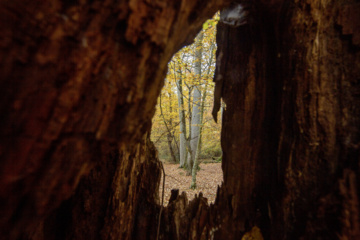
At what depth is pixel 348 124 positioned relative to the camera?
144 centimetres

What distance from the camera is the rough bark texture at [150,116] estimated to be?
0.76m

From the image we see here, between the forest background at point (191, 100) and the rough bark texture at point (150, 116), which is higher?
the forest background at point (191, 100)

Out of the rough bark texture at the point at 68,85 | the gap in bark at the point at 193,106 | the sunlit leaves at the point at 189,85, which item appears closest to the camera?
the rough bark texture at the point at 68,85

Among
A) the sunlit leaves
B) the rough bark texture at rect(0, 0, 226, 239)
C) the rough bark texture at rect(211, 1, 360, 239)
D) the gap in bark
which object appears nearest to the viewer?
the rough bark texture at rect(0, 0, 226, 239)

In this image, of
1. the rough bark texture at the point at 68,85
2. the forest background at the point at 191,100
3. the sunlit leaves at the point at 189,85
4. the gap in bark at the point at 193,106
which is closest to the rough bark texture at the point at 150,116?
the rough bark texture at the point at 68,85

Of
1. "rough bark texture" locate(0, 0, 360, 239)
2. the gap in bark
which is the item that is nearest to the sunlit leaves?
the gap in bark

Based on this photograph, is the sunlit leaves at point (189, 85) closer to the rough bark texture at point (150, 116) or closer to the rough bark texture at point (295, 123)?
the rough bark texture at point (150, 116)

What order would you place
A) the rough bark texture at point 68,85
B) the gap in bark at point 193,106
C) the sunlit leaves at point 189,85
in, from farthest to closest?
1. the sunlit leaves at point 189,85
2. the gap in bark at point 193,106
3. the rough bark texture at point 68,85

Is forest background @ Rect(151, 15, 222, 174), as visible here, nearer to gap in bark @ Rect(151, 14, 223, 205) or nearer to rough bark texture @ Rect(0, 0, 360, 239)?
gap in bark @ Rect(151, 14, 223, 205)

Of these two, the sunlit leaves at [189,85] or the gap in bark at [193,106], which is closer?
the gap in bark at [193,106]

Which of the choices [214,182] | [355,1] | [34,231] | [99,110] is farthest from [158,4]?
[214,182]

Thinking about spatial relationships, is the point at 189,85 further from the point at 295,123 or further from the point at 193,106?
the point at 295,123

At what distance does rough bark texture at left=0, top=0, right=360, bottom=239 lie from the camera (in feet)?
2.50

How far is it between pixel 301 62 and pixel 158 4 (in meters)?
1.26
